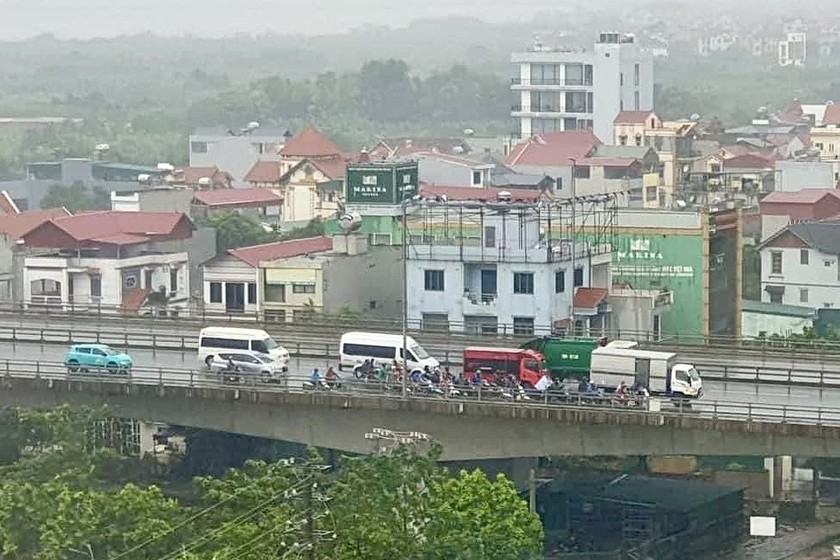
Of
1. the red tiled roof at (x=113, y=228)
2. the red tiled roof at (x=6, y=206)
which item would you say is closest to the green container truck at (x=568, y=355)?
the red tiled roof at (x=113, y=228)

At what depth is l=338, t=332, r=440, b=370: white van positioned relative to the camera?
16.4m

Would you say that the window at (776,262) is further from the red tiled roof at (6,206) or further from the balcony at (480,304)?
the red tiled roof at (6,206)

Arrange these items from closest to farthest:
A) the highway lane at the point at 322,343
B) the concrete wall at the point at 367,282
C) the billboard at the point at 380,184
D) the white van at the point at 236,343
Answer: the highway lane at the point at 322,343, the white van at the point at 236,343, the concrete wall at the point at 367,282, the billboard at the point at 380,184

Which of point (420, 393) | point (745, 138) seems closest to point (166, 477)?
point (420, 393)

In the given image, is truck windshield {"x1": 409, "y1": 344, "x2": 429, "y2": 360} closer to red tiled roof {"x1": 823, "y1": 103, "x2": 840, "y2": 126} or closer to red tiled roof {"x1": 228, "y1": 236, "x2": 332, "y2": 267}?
red tiled roof {"x1": 228, "y1": 236, "x2": 332, "y2": 267}

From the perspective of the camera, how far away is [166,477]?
56.9ft

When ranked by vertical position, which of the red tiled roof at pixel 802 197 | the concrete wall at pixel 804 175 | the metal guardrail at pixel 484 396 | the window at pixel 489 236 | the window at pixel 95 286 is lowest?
the metal guardrail at pixel 484 396

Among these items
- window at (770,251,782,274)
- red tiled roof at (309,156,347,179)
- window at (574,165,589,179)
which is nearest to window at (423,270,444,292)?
window at (770,251,782,274)

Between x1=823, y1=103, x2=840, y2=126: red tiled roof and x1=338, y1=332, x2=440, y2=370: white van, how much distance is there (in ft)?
87.9

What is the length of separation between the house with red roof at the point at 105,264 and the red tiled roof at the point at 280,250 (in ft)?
3.39

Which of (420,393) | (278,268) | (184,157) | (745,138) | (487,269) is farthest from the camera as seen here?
(184,157)

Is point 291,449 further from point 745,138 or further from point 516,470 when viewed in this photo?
point 745,138

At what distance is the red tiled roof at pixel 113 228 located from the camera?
77.4 ft

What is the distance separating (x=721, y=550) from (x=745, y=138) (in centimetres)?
2697
